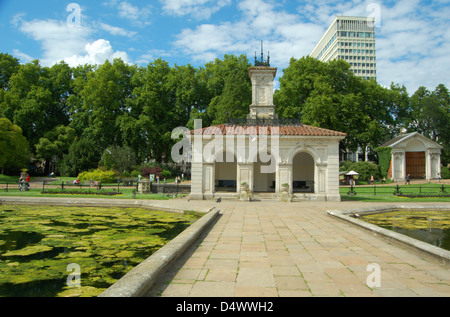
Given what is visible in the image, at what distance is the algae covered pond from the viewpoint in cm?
493

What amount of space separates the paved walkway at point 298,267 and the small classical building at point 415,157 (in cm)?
3909

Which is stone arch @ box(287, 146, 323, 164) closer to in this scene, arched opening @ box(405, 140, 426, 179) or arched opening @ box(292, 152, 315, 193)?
arched opening @ box(292, 152, 315, 193)

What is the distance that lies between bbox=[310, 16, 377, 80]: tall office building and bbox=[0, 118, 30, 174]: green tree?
106m

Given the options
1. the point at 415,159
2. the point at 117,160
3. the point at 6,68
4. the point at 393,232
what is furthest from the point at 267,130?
the point at 6,68

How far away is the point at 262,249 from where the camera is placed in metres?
6.71

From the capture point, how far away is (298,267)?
17.6 ft

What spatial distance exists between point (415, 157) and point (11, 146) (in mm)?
55461

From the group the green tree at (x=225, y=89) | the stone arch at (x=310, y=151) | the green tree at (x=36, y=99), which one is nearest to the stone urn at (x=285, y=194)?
the stone arch at (x=310, y=151)

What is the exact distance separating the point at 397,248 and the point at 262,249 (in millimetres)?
3283

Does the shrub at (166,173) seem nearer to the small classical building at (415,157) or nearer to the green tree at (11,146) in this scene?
the green tree at (11,146)

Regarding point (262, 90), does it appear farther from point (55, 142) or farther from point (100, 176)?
point (55, 142)

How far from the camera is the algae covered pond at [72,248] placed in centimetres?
493

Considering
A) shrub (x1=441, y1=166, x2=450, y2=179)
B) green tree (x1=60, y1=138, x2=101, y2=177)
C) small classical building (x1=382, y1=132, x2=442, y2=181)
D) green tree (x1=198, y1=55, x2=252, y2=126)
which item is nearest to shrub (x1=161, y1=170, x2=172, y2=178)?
green tree (x1=198, y1=55, x2=252, y2=126)
